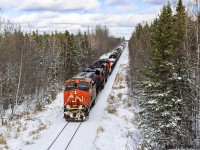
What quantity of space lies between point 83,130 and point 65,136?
2.06 meters

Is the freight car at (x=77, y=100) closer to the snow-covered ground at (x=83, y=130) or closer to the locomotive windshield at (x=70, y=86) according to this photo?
the locomotive windshield at (x=70, y=86)

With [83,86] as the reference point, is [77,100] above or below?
below

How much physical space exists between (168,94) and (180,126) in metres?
1.90

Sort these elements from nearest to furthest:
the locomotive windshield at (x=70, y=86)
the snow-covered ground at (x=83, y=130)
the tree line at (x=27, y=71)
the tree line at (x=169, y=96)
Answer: the tree line at (x=169, y=96) → the snow-covered ground at (x=83, y=130) → the locomotive windshield at (x=70, y=86) → the tree line at (x=27, y=71)

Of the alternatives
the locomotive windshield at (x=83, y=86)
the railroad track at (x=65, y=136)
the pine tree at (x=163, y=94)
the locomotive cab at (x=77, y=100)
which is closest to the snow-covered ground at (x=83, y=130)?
the railroad track at (x=65, y=136)

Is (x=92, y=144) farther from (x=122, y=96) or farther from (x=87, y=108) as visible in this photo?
(x=122, y=96)

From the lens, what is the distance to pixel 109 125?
77.3 feet

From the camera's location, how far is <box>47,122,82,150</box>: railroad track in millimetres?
18562

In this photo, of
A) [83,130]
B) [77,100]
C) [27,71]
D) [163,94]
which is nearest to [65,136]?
[83,130]

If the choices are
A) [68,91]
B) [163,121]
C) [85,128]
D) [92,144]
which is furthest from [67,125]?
[163,121]

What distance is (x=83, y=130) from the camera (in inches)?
882

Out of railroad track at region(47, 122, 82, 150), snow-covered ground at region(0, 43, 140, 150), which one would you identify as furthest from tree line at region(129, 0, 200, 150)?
railroad track at region(47, 122, 82, 150)

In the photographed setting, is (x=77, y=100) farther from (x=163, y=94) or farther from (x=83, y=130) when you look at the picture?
(x=163, y=94)

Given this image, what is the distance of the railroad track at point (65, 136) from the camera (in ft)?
60.9
